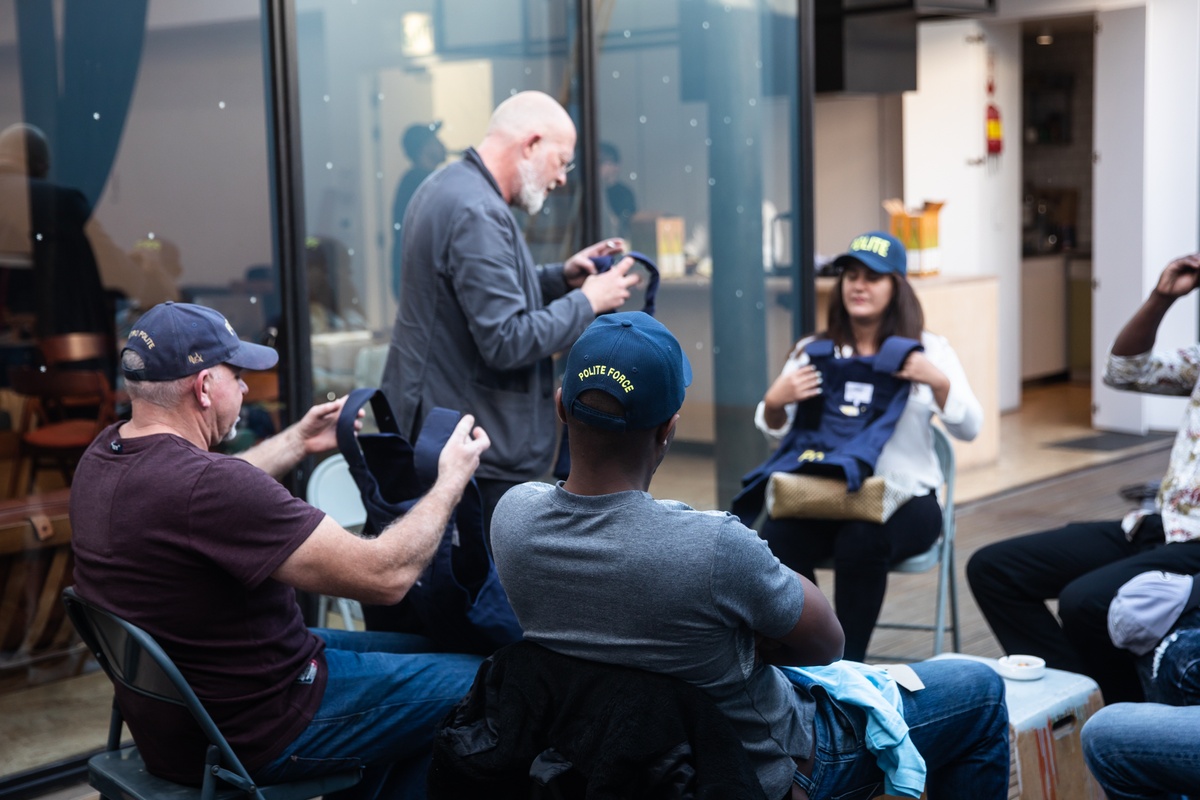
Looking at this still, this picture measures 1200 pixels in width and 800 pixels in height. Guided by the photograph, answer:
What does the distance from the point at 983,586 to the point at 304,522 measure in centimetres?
206

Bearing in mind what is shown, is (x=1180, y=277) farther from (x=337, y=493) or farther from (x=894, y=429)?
(x=337, y=493)

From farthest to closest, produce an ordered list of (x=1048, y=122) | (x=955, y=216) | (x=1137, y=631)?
(x=1048, y=122) → (x=955, y=216) → (x=1137, y=631)

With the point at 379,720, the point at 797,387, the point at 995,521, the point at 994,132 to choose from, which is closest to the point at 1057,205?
the point at 994,132

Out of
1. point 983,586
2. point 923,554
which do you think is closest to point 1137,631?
point 983,586

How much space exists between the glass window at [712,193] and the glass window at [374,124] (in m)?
0.71

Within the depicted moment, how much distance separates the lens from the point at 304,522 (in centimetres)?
222

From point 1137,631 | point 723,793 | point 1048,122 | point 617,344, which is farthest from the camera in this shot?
point 1048,122

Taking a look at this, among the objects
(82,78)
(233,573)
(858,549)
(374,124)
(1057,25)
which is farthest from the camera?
(1057,25)

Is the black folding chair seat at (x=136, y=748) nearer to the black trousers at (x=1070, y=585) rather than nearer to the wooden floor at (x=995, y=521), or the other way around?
the black trousers at (x=1070, y=585)

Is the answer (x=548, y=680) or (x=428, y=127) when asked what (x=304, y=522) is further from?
(x=428, y=127)

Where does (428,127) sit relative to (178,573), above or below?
above

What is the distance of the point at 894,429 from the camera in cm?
381

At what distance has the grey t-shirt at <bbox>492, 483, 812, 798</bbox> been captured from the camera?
184cm

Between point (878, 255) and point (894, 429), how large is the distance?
0.52 m
